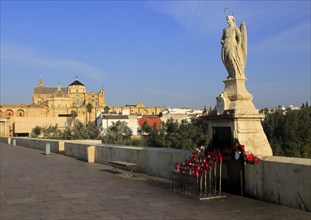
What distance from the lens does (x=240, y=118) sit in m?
6.95

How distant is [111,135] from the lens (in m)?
56.3

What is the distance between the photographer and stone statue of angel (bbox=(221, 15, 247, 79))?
737cm

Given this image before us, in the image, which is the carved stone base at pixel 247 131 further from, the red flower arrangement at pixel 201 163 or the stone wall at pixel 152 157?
the stone wall at pixel 152 157

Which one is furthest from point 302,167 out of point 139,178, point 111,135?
point 111,135

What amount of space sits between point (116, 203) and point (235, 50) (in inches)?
156

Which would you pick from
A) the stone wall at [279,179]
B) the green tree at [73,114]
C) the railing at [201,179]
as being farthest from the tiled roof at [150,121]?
the railing at [201,179]

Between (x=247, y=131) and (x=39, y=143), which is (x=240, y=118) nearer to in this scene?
(x=247, y=131)

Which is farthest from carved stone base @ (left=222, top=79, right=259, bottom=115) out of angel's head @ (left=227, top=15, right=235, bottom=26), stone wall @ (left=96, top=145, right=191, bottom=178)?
stone wall @ (left=96, top=145, right=191, bottom=178)

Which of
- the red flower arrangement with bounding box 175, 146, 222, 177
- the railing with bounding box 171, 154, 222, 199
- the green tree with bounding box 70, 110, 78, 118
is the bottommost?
the railing with bounding box 171, 154, 222, 199

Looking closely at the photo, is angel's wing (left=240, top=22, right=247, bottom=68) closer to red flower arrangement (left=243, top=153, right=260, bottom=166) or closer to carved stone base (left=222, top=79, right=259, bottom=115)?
carved stone base (left=222, top=79, right=259, bottom=115)

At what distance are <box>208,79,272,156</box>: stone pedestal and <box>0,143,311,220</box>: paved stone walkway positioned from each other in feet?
3.79

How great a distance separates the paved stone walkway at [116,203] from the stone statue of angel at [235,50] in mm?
2634

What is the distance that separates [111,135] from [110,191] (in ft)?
160

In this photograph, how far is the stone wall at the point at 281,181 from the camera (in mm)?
5504
